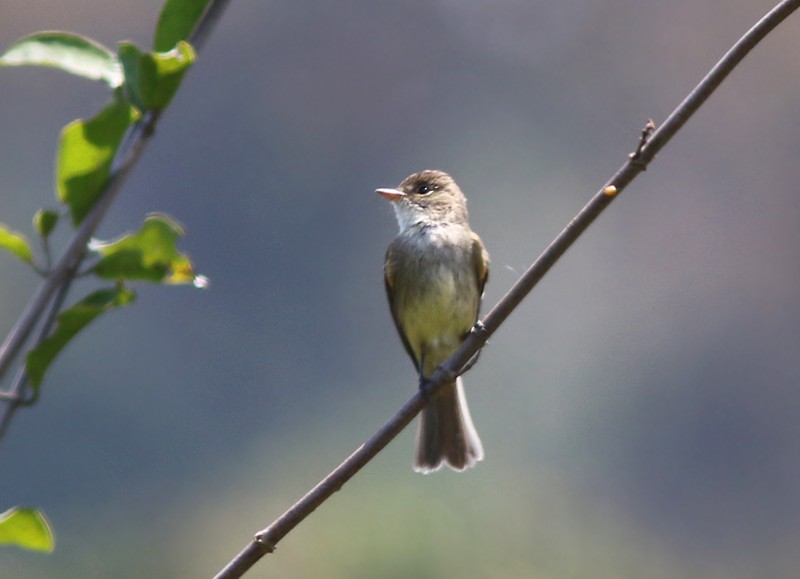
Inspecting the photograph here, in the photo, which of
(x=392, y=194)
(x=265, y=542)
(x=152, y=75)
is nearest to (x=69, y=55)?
(x=152, y=75)

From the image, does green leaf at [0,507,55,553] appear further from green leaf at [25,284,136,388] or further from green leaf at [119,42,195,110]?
green leaf at [119,42,195,110]

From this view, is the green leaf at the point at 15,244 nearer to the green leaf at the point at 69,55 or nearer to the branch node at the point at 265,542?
the green leaf at the point at 69,55

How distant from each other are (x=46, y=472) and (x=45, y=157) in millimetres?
3962

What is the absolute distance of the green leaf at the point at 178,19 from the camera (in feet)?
3.28

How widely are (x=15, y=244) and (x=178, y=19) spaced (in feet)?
0.74

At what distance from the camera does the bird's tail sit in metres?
3.34

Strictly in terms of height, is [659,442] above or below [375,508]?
above

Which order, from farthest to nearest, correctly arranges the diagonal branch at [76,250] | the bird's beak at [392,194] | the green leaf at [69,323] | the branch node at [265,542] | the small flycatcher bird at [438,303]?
the bird's beak at [392,194] < the small flycatcher bird at [438,303] < the branch node at [265,542] < the green leaf at [69,323] < the diagonal branch at [76,250]

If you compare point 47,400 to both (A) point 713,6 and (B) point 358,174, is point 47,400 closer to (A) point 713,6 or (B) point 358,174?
(B) point 358,174

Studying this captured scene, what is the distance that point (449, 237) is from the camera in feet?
11.2

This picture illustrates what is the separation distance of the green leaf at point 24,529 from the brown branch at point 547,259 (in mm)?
180

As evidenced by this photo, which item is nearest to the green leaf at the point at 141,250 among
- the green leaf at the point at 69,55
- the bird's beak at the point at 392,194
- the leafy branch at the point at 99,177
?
the leafy branch at the point at 99,177

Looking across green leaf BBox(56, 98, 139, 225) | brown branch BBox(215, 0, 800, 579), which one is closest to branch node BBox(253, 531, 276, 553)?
brown branch BBox(215, 0, 800, 579)

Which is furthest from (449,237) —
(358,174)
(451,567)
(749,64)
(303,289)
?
(749,64)
